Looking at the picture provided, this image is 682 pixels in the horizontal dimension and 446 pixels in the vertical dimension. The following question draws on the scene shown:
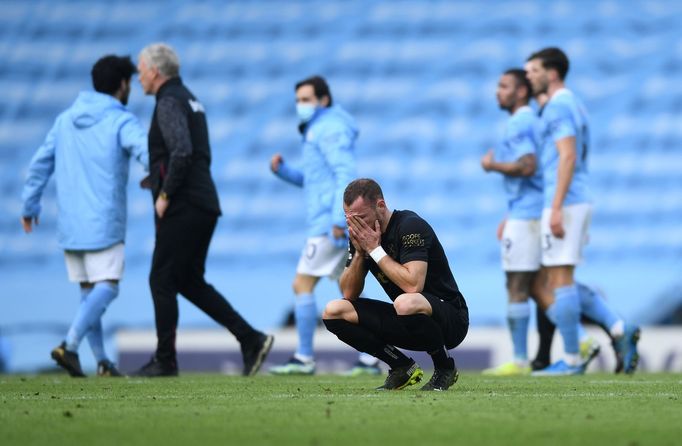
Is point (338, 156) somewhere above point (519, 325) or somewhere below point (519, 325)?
above

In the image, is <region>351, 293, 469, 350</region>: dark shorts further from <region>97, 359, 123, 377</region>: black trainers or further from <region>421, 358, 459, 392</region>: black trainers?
<region>97, 359, 123, 377</region>: black trainers

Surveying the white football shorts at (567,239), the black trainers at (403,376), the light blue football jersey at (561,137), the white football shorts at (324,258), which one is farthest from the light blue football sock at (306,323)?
the black trainers at (403,376)

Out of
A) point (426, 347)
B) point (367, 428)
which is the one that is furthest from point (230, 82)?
point (367, 428)

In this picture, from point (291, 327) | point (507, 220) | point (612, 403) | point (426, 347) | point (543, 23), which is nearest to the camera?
point (612, 403)

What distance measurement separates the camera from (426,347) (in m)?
6.43

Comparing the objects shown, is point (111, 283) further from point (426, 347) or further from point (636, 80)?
point (636, 80)

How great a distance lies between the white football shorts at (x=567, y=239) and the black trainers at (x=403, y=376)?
8.10 ft

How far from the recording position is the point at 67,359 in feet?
28.2

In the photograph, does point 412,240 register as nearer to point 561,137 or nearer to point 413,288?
point 413,288

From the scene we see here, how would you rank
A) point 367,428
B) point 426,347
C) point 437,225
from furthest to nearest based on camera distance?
point 437,225
point 426,347
point 367,428

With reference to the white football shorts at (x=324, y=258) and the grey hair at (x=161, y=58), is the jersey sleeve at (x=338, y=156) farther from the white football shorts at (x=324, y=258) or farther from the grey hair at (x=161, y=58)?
the grey hair at (x=161, y=58)

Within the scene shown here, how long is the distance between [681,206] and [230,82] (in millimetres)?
4794

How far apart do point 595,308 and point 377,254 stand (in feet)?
11.8

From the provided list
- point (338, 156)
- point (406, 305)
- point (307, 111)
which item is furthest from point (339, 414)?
point (307, 111)
